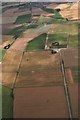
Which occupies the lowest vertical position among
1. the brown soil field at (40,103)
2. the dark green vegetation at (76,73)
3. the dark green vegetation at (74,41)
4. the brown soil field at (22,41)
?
the brown soil field at (22,41)

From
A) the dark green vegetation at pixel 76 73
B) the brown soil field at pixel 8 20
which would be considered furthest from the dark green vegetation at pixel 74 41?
the brown soil field at pixel 8 20

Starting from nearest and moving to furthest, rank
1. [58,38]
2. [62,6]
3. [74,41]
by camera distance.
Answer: [74,41]
[58,38]
[62,6]

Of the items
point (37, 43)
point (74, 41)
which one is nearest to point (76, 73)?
point (74, 41)

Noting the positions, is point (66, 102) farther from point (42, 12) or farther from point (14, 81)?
point (42, 12)

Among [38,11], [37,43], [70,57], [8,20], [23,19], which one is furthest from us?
[38,11]

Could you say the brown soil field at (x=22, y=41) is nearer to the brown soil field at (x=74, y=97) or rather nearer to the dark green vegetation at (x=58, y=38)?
the dark green vegetation at (x=58, y=38)

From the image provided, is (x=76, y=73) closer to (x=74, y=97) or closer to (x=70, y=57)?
(x=70, y=57)
